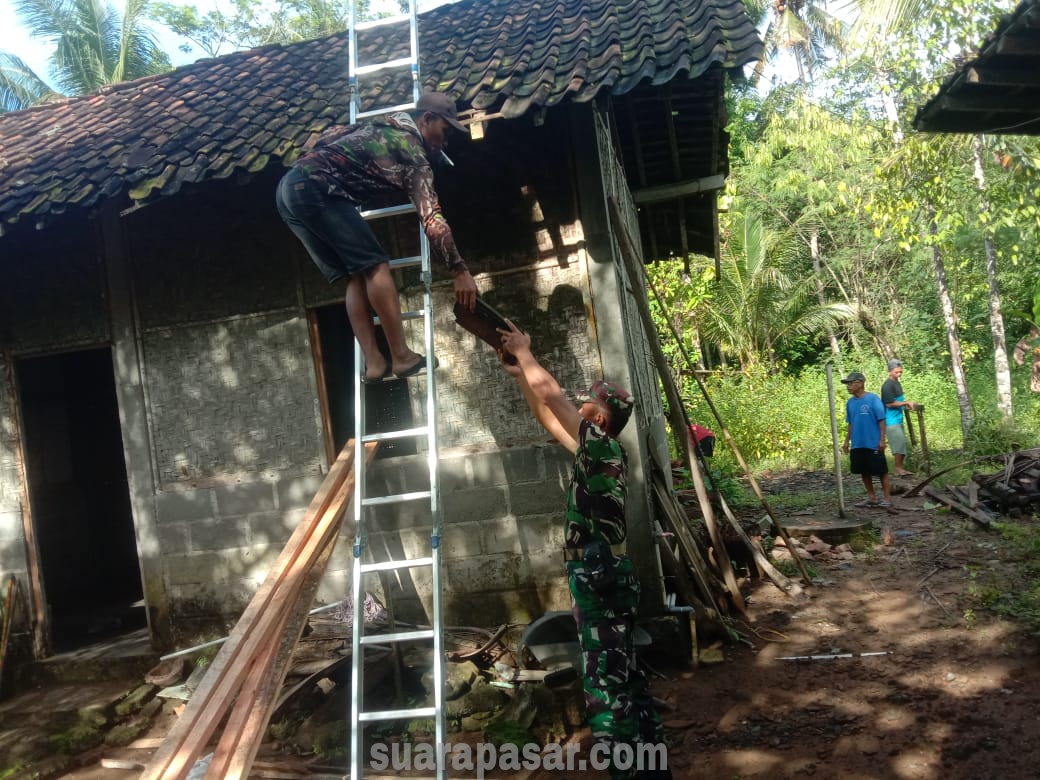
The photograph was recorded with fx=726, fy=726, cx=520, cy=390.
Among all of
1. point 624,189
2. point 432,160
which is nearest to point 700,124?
point 624,189

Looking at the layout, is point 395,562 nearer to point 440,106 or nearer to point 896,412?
point 440,106

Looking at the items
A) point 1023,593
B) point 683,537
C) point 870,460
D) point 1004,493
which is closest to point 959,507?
point 1004,493

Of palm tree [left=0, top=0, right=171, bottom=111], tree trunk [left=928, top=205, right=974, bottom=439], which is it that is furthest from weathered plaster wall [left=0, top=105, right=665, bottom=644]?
palm tree [left=0, top=0, right=171, bottom=111]

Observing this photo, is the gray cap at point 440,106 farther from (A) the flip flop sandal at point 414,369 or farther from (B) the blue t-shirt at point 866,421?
(B) the blue t-shirt at point 866,421

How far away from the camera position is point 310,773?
382 cm

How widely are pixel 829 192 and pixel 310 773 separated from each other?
726 inches

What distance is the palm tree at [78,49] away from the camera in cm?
1822

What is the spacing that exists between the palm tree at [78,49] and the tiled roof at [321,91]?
14654mm

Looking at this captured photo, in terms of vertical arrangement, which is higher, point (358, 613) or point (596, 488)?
point (596, 488)

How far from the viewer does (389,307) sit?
143 inches

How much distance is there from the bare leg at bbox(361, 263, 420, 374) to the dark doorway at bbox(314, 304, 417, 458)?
59.2 inches

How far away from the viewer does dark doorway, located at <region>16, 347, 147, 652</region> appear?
7.30 m

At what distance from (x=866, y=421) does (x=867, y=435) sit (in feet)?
0.54

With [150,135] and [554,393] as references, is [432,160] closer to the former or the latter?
[554,393]
